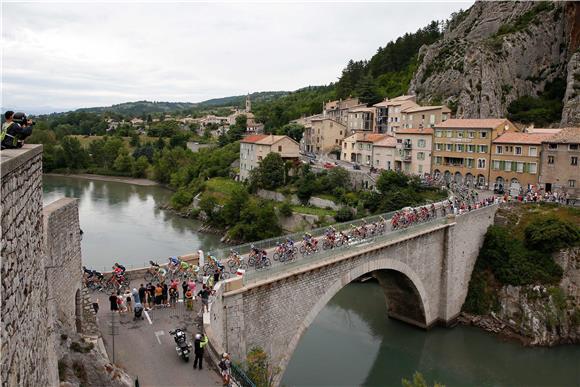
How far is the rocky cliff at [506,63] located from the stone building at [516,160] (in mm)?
13632

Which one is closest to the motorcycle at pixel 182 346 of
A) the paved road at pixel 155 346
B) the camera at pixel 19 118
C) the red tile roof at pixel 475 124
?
the paved road at pixel 155 346

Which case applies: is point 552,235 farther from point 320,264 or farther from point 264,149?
point 264,149

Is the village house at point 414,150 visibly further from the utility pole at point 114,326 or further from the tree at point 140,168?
the tree at point 140,168

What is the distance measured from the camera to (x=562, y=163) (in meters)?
37.3

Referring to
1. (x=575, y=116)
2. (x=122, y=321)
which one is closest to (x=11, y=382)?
(x=122, y=321)

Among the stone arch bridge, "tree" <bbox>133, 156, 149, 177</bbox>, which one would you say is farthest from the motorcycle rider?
"tree" <bbox>133, 156, 149, 177</bbox>

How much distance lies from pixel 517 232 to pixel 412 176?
1566 cm

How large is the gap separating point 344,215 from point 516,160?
584 inches

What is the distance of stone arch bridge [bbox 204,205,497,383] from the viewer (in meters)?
16.1

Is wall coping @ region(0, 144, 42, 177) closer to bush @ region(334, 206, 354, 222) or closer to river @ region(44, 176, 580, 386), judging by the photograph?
river @ region(44, 176, 580, 386)

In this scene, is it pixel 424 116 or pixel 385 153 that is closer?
pixel 385 153

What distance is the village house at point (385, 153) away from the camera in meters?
52.9

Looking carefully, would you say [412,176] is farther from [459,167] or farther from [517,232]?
[517,232]

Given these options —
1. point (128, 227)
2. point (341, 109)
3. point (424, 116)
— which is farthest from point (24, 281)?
point (341, 109)
